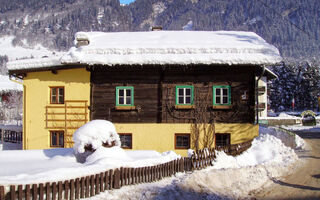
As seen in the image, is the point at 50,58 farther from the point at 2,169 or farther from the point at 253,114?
the point at 253,114

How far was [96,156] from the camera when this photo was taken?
9891 mm

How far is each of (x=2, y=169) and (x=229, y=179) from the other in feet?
23.3

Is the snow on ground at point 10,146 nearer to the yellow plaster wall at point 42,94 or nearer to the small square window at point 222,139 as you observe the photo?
the yellow plaster wall at point 42,94

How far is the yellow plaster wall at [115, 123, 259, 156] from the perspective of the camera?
1505 cm

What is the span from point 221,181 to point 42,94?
1034cm


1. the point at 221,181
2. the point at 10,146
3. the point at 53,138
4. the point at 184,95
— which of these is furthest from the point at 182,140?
the point at 10,146

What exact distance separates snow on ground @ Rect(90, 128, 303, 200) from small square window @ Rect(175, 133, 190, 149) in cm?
295

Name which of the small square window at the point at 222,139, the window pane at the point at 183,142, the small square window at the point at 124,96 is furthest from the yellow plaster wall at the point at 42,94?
the small square window at the point at 222,139

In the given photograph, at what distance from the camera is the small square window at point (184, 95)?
49.8ft

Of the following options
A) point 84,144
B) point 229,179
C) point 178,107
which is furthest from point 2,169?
point 178,107

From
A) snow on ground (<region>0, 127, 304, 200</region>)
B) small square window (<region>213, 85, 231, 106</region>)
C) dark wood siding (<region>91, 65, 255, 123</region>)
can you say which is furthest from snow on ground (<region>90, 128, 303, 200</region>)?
small square window (<region>213, 85, 231, 106</region>)

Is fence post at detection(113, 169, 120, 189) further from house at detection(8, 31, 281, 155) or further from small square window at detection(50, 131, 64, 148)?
small square window at detection(50, 131, 64, 148)

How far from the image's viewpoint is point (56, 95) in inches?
615

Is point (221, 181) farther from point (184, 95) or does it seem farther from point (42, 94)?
point (42, 94)
